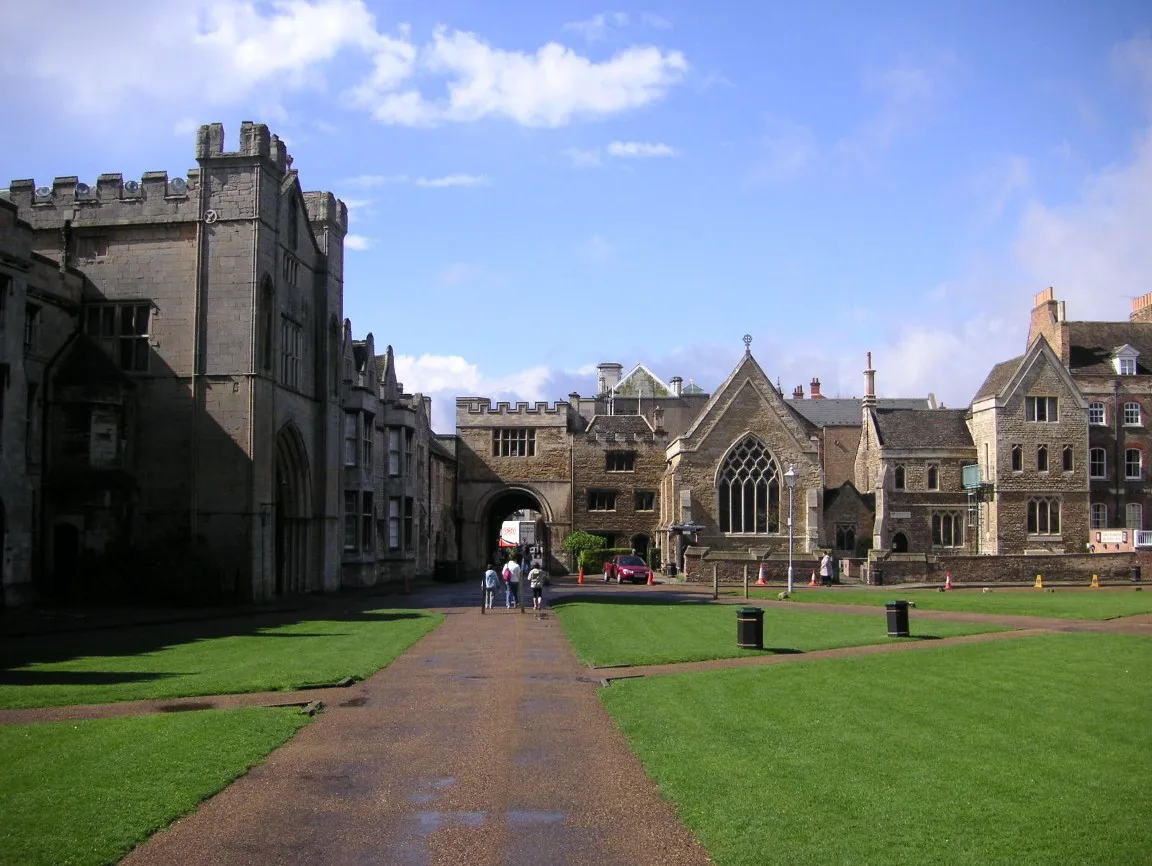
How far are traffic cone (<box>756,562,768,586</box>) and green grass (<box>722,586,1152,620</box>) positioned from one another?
8.02 feet

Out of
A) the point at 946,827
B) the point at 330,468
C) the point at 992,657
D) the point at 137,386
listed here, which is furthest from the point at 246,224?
the point at 946,827

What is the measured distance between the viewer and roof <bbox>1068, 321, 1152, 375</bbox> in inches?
2584

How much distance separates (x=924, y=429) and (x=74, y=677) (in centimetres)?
5829

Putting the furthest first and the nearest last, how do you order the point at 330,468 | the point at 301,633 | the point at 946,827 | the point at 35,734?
the point at 330,468, the point at 301,633, the point at 35,734, the point at 946,827

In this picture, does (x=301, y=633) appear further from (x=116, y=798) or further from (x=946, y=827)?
(x=946, y=827)

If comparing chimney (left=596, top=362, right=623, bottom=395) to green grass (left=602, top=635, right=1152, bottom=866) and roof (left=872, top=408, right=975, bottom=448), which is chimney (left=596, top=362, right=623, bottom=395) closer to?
roof (left=872, top=408, right=975, bottom=448)

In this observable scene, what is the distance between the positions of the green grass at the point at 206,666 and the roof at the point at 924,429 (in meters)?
47.6

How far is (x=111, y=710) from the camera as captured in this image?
13758mm

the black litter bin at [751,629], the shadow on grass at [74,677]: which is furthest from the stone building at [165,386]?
the black litter bin at [751,629]

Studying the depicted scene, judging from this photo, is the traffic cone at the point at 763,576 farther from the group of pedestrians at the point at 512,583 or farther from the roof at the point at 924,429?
the roof at the point at 924,429

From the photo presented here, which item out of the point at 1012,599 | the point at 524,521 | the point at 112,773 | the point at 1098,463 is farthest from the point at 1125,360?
the point at 112,773

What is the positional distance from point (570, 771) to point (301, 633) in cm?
1482

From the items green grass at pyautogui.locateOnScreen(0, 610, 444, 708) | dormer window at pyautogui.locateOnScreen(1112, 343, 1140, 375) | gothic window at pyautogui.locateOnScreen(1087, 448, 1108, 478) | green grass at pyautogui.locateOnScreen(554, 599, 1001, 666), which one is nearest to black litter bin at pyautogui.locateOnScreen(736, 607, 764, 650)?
green grass at pyautogui.locateOnScreen(554, 599, 1001, 666)

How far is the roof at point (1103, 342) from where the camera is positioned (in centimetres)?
6562
